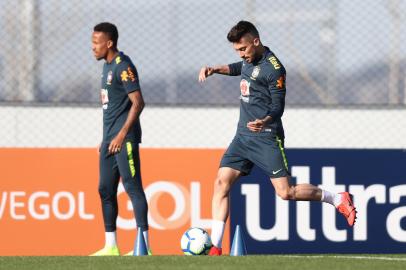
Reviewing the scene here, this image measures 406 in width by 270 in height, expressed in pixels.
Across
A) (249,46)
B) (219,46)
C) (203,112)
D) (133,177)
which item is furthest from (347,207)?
(219,46)

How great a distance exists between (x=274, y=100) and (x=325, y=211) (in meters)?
2.57

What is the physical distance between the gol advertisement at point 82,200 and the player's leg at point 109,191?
128cm

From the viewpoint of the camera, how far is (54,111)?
11.1 metres

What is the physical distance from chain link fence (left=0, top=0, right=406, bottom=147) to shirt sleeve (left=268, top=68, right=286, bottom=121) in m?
2.80

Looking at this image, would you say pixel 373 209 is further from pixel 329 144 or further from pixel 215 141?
pixel 215 141

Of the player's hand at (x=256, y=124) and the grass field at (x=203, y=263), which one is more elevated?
the player's hand at (x=256, y=124)

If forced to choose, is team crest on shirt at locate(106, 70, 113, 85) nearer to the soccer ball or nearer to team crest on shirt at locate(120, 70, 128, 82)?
team crest on shirt at locate(120, 70, 128, 82)

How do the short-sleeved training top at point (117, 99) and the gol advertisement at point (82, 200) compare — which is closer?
the short-sleeved training top at point (117, 99)

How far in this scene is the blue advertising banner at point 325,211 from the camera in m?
10.5

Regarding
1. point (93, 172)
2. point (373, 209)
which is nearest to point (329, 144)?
point (373, 209)

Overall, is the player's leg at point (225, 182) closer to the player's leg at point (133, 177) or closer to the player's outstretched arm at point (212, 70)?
the player's outstretched arm at point (212, 70)

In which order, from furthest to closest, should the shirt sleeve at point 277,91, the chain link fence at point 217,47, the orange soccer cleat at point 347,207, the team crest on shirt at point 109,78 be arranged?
the chain link fence at point 217,47 → the team crest on shirt at point 109,78 → the orange soccer cleat at point 347,207 → the shirt sleeve at point 277,91

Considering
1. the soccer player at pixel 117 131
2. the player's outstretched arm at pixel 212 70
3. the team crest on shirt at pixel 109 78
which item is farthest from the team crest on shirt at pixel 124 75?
the player's outstretched arm at pixel 212 70

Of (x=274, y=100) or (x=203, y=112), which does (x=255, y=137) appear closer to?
(x=274, y=100)
